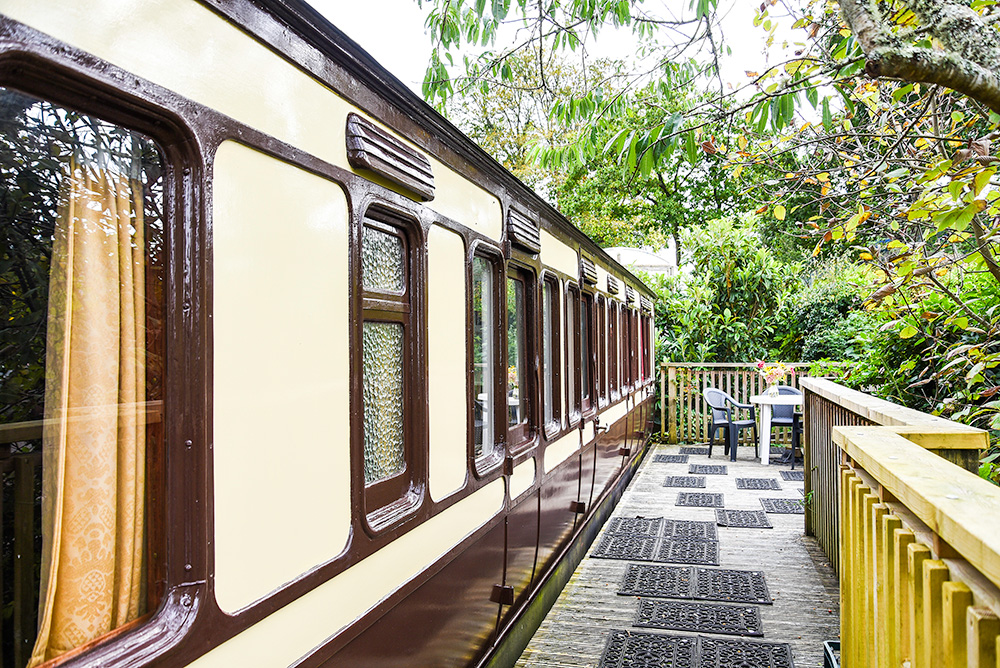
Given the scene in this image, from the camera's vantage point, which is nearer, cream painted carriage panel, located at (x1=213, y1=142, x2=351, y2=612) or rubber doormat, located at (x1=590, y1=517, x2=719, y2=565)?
cream painted carriage panel, located at (x1=213, y1=142, x2=351, y2=612)

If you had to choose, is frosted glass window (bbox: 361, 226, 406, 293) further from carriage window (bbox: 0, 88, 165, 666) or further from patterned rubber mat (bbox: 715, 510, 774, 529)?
patterned rubber mat (bbox: 715, 510, 774, 529)

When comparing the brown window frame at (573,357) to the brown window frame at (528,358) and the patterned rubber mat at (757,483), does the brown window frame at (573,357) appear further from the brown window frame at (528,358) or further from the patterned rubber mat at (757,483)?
the patterned rubber mat at (757,483)

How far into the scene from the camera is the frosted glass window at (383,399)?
2691mm

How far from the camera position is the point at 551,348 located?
18.7ft

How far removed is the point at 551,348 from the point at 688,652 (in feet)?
7.39

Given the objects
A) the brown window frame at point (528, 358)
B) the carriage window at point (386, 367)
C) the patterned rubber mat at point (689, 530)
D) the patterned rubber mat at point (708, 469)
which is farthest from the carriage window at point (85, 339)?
the patterned rubber mat at point (708, 469)

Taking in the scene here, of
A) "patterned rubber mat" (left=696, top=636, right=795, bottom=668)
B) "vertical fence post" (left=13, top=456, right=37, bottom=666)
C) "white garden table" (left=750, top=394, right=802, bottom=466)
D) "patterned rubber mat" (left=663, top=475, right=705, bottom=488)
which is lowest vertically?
"patterned rubber mat" (left=696, top=636, right=795, bottom=668)

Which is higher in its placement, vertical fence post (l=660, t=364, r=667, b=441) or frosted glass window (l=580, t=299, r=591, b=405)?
frosted glass window (l=580, t=299, r=591, b=405)

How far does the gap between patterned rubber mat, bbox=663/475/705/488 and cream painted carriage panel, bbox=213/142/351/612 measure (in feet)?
25.5

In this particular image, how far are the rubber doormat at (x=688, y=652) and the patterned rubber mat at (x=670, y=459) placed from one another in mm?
6850

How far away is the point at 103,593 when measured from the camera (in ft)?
5.15

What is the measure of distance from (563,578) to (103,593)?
446 centimetres

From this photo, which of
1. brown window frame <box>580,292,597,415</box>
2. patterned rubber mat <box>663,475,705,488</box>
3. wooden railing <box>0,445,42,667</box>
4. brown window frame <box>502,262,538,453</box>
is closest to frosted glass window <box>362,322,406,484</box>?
wooden railing <box>0,445,42,667</box>

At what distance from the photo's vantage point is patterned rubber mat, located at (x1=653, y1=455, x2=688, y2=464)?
37.2ft
